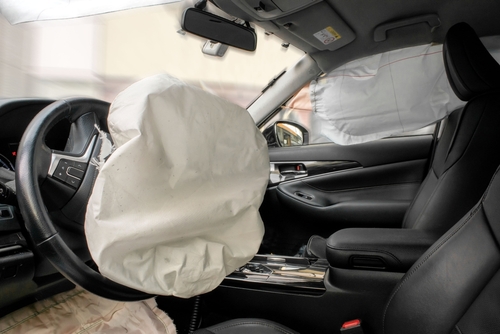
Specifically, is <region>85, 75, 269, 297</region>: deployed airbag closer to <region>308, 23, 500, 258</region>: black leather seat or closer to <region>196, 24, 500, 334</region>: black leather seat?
<region>196, 24, 500, 334</region>: black leather seat

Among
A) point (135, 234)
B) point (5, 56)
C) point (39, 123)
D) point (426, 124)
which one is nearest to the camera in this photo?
point (135, 234)

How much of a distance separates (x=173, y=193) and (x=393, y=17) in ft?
3.77

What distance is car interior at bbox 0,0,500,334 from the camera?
852 millimetres

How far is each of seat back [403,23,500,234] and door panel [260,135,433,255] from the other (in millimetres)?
561

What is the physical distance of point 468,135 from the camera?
135 centimetres

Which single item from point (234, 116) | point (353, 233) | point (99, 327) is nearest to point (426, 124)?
point (353, 233)

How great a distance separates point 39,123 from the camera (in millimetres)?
894

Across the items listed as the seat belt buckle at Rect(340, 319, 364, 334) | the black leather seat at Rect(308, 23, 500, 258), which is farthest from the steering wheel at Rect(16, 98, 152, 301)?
the black leather seat at Rect(308, 23, 500, 258)

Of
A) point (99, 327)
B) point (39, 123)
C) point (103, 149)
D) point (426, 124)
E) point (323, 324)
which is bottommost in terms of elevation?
point (323, 324)

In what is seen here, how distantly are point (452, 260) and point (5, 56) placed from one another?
5.75ft

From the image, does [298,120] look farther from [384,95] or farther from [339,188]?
[384,95]

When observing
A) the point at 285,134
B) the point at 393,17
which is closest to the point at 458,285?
the point at 393,17

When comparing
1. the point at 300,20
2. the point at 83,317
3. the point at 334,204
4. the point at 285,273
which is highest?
the point at 300,20

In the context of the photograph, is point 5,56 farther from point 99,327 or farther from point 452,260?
point 452,260
